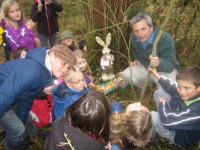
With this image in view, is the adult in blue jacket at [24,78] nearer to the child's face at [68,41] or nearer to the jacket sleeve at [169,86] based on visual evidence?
the jacket sleeve at [169,86]

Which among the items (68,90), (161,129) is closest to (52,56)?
(68,90)

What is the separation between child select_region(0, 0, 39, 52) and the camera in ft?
9.44

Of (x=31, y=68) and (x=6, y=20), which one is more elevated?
(x=6, y=20)

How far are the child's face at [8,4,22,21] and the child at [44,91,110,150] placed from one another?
2.28m

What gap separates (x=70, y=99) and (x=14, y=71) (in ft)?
2.01

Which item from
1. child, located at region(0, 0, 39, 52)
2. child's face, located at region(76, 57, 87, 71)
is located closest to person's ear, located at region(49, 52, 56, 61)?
child's face, located at region(76, 57, 87, 71)

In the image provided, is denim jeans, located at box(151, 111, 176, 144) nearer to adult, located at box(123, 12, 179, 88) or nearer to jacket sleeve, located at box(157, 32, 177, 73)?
adult, located at box(123, 12, 179, 88)

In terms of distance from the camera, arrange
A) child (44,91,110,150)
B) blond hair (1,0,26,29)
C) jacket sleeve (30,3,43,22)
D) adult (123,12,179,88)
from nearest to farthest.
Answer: child (44,91,110,150), adult (123,12,179,88), blond hair (1,0,26,29), jacket sleeve (30,3,43,22)

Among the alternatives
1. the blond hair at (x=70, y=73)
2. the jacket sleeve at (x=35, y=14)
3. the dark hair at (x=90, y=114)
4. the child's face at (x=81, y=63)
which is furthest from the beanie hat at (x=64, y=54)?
the jacket sleeve at (x=35, y=14)

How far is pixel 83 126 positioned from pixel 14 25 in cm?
242

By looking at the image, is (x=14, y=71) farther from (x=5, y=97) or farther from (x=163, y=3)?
(x=163, y=3)

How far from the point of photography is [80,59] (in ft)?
9.00

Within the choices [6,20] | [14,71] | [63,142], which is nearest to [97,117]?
[63,142]

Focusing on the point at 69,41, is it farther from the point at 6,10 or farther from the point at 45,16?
the point at 6,10
